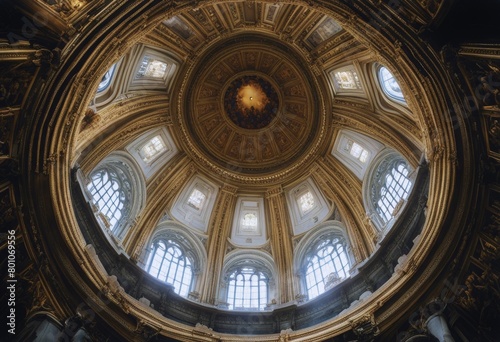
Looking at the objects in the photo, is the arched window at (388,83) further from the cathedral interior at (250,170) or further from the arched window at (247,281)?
the arched window at (247,281)

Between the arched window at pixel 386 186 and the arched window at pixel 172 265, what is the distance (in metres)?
11.1

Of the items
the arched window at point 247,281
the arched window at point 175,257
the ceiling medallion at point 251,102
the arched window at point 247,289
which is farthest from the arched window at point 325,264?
the ceiling medallion at point 251,102

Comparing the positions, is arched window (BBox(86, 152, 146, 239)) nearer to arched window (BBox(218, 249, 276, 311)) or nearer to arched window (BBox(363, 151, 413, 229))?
arched window (BBox(218, 249, 276, 311))

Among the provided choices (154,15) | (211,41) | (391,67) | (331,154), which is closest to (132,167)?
(211,41)

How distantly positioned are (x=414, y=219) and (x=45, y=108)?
617 inches

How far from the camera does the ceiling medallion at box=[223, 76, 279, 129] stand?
31.0m

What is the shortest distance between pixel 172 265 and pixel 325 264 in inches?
347

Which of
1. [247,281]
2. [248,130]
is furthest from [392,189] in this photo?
[248,130]

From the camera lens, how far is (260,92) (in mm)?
31078

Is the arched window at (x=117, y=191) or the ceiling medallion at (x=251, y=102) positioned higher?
the ceiling medallion at (x=251, y=102)

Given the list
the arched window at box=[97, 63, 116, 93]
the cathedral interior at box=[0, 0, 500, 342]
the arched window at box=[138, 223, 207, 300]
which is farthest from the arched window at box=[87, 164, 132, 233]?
the arched window at box=[97, 63, 116, 93]

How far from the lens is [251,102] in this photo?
103ft

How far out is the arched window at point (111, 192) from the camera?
70.9 ft

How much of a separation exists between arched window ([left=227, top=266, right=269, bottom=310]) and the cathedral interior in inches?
5.5
